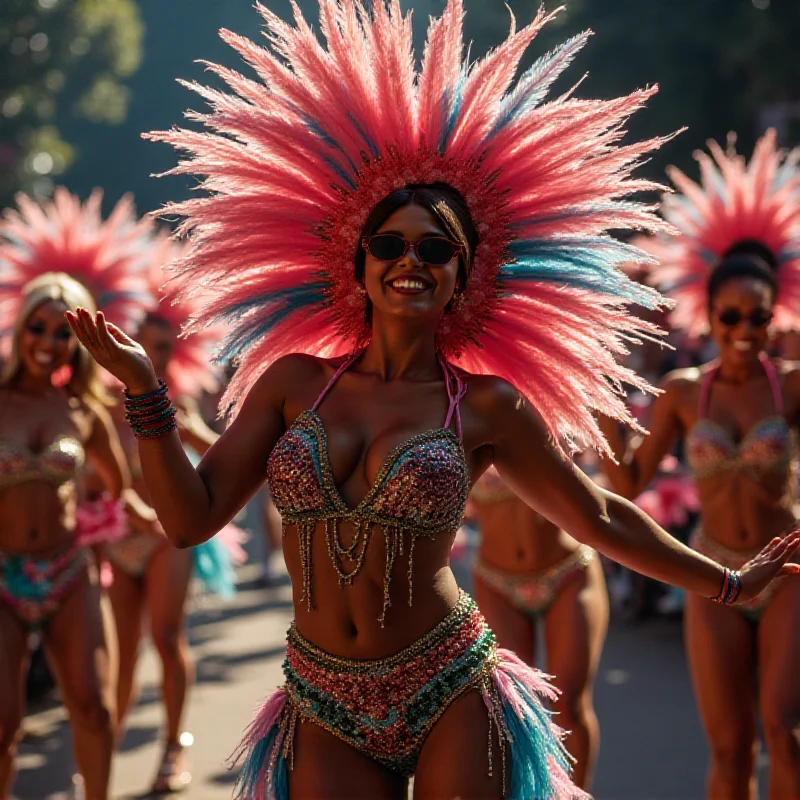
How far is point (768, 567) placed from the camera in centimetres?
333

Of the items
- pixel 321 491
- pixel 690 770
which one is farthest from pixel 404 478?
pixel 690 770

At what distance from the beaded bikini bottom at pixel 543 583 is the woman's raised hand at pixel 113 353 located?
274 centimetres

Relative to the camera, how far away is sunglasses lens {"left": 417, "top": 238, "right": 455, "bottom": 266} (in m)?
3.14

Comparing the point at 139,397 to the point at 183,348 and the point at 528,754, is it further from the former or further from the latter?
the point at 183,348

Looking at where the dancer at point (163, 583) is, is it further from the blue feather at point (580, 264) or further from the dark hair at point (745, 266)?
the blue feather at point (580, 264)

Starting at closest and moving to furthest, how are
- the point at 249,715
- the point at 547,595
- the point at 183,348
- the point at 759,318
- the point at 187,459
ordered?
1. the point at 187,459
2. the point at 759,318
3. the point at 547,595
4. the point at 183,348
5. the point at 249,715

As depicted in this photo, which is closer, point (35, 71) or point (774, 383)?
point (774, 383)

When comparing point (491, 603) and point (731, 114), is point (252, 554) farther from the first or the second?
point (731, 114)

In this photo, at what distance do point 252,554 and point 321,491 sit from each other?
11214 mm

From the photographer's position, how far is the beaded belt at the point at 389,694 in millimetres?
2990

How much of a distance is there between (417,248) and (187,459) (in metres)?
0.81

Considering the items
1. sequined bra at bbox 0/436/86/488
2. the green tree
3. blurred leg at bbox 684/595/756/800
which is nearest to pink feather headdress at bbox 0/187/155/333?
sequined bra at bbox 0/436/86/488

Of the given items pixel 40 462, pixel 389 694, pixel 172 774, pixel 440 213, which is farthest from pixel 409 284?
pixel 172 774

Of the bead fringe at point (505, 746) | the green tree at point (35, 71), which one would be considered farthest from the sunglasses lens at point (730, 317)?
the green tree at point (35, 71)
